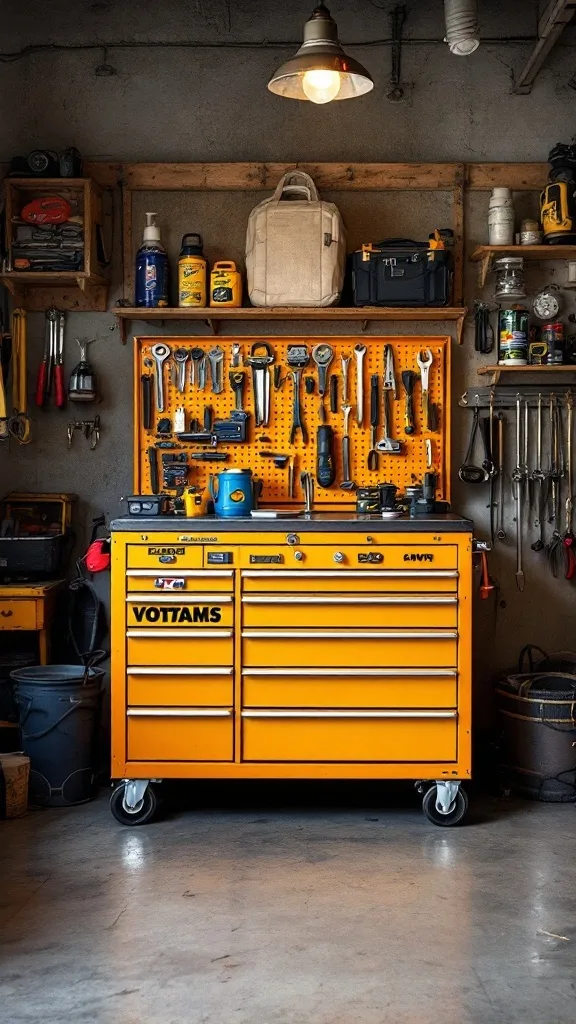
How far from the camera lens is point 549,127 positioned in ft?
15.0

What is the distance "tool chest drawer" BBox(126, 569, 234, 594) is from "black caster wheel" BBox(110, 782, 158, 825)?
0.71 m

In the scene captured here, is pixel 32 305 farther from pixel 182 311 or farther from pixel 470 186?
pixel 470 186

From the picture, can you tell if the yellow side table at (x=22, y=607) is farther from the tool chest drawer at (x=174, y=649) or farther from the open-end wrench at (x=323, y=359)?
the open-end wrench at (x=323, y=359)

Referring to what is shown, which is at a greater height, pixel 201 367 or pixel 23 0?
pixel 23 0

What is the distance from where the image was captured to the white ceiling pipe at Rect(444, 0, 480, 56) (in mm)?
3945

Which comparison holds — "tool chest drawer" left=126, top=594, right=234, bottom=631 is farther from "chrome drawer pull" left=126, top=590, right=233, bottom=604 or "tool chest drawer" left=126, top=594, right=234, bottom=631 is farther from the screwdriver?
the screwdriver

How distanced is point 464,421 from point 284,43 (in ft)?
5.90

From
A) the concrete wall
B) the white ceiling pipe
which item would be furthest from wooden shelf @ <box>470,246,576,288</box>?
the white ceiling pipe

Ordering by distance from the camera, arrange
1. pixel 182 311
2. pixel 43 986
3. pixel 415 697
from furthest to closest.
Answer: pixel 182 311
pixel 415 697
pixel 43 986

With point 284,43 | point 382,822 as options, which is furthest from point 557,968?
point 284,43

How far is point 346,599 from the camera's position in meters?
3.78

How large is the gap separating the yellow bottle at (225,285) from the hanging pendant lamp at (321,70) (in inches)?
36.4

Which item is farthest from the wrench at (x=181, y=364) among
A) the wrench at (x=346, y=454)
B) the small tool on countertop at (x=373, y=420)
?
the small tool on countertop at (x=373, y=420)

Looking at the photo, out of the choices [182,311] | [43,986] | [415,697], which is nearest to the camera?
[43,986]
